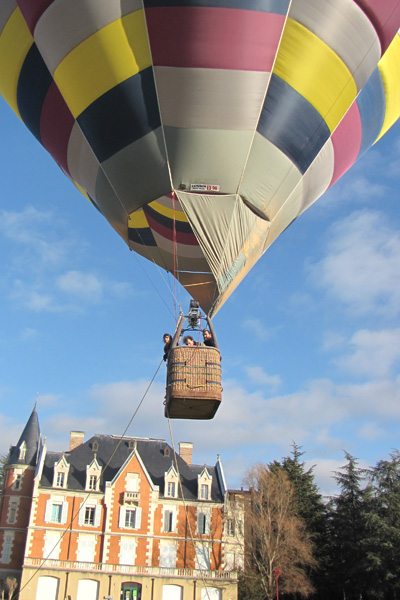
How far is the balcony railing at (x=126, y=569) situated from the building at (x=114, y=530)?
0.05 m

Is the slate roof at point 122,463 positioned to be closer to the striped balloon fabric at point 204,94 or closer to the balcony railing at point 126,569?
the balcony railing at point 126,569

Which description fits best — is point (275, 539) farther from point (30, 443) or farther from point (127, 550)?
point (30, 443)

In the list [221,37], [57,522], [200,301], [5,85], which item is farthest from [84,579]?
[221,37]

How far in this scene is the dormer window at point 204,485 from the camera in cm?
3406

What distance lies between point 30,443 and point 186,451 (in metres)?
9.47

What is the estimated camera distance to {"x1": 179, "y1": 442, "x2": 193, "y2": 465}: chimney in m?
38.0

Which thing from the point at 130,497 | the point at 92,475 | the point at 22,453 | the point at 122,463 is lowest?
the point at 130,497

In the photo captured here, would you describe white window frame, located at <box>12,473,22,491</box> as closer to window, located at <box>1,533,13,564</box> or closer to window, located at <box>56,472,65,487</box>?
window, located at <box>56,472,65,487</box>

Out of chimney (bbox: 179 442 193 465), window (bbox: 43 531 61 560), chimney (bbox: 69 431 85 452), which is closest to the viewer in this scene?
window (bbox: 43 531 61 560)

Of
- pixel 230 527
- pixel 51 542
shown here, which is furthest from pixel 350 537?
pixel 51 542

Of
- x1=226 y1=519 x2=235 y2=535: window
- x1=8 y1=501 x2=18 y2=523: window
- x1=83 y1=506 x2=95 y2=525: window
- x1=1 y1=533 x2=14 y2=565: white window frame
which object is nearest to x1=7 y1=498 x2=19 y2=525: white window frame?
x1=8 y1=501 x2=18 y2=523: window

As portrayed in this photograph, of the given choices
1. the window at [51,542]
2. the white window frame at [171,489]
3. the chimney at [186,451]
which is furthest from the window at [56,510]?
the chimney at [186,451]

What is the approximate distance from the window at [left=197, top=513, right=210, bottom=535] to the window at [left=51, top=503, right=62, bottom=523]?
742 cm

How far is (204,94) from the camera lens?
820cm
